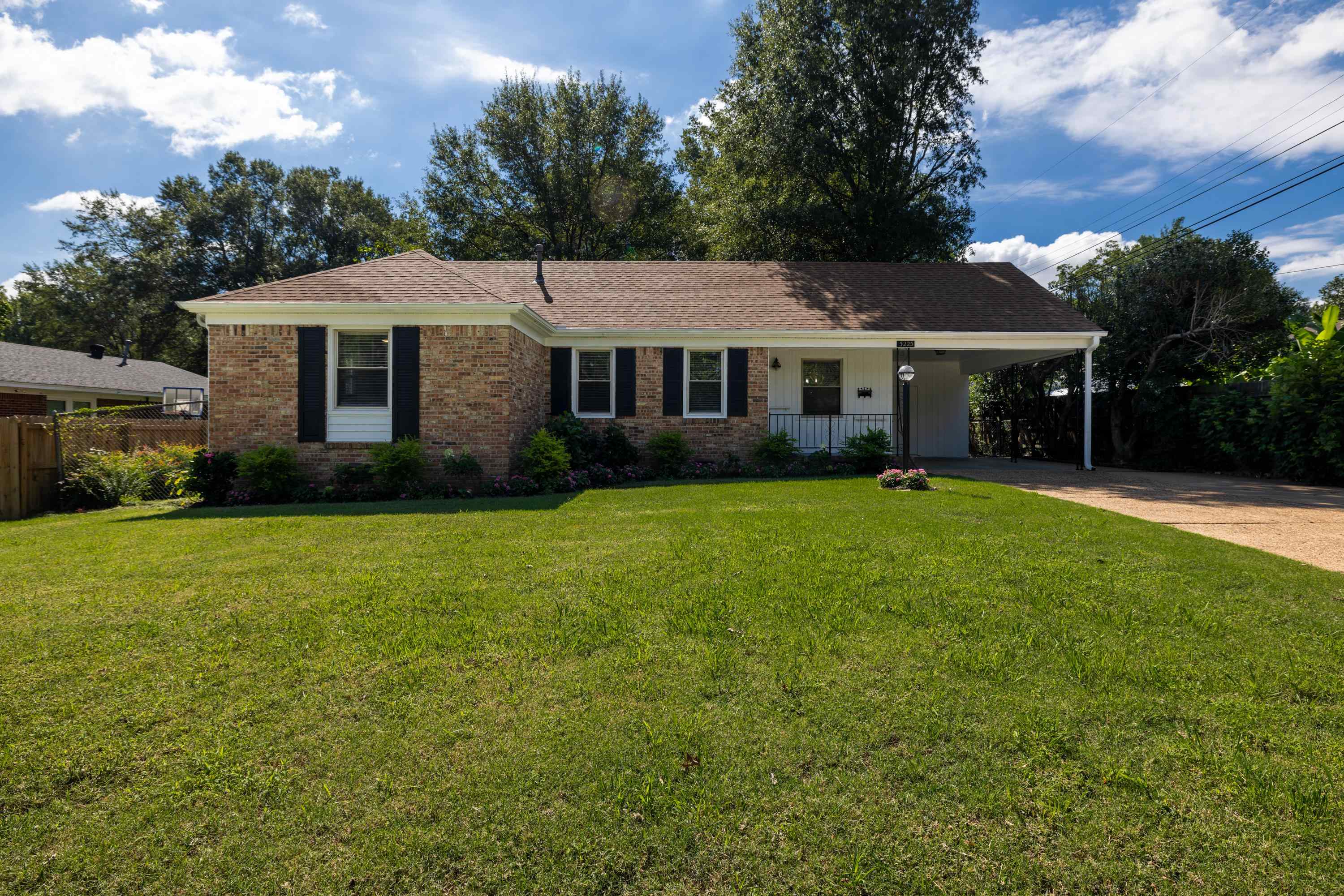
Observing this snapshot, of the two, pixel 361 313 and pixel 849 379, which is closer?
pixel 361 313

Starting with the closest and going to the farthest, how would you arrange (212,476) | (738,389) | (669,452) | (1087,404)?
(212,476) → (669,452) → (1087,404) → (738,389)

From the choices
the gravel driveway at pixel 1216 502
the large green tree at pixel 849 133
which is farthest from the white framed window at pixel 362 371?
the large green tree at pixel 849 133

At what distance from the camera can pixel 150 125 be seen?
23.4 m

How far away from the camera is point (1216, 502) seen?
874 cm

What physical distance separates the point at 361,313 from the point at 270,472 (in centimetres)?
288

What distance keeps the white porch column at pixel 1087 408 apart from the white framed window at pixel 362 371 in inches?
520

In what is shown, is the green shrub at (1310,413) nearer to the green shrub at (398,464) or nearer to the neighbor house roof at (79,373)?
the green shrub at (398,464)

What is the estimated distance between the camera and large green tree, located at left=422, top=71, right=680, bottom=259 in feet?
84.3

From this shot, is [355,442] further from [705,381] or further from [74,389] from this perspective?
[74,389]

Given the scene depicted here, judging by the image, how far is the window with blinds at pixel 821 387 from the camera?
1467 centimetres

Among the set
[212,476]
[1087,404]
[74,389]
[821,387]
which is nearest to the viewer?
[212,476]

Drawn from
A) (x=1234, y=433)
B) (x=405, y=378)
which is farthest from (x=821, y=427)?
(x=405, y=378)

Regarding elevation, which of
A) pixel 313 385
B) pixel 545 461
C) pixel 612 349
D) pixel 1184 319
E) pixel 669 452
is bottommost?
pixel 545 461

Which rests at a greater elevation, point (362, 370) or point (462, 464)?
point (362, 370)
